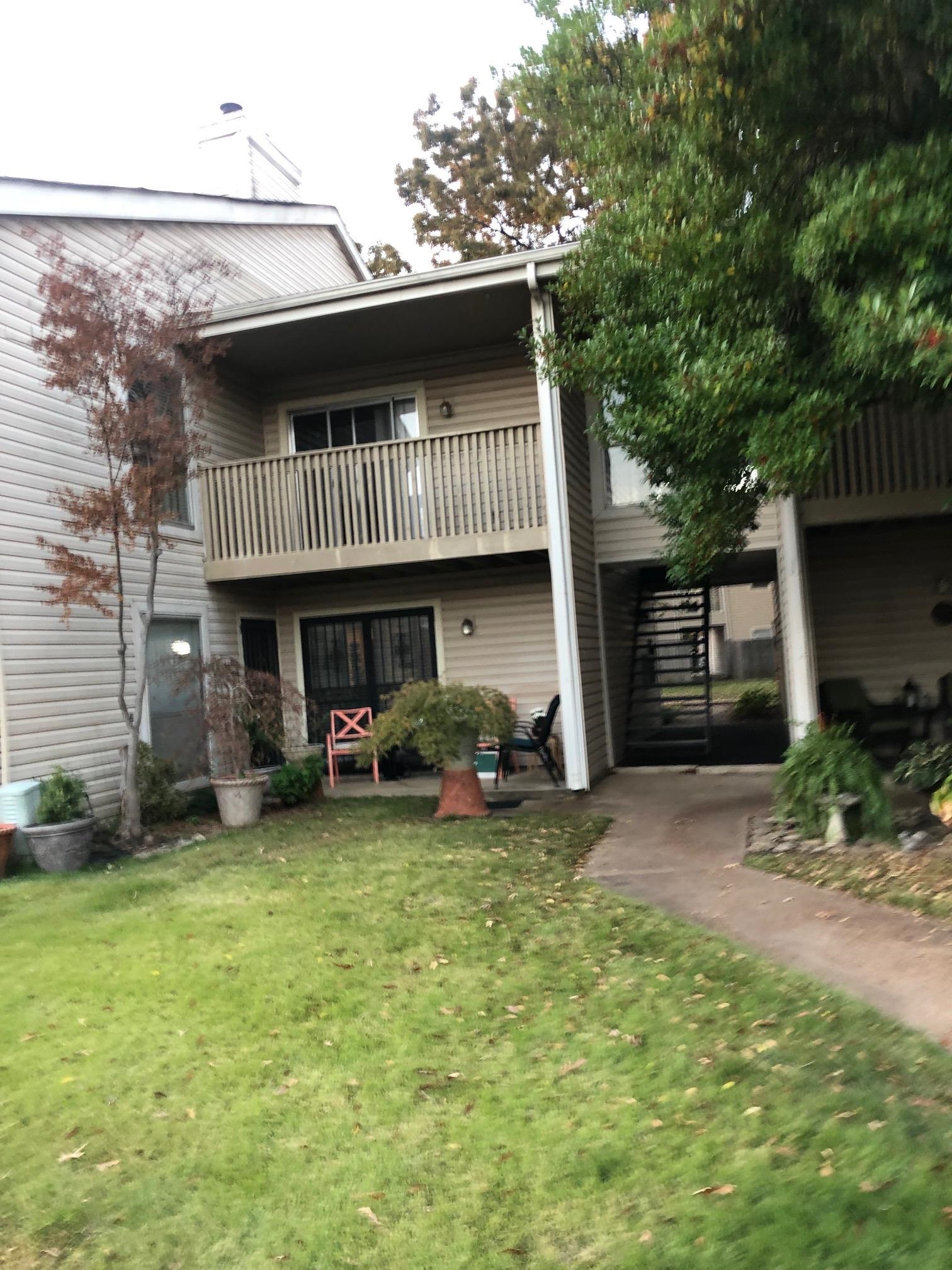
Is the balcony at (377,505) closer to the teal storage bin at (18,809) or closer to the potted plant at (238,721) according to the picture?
the potted plant at (238,721)

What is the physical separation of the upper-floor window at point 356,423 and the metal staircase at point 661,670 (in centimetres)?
412

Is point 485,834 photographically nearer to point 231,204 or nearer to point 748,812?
point 748,812

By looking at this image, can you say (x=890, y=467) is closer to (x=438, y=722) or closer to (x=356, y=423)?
(x=438, y=722)

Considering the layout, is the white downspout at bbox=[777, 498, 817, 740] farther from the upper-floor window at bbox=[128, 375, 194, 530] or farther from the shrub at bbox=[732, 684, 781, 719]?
the shrub at bbox=[732, 684, 781, 719]

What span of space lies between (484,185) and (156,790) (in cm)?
1687

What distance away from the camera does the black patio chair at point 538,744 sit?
999 cm

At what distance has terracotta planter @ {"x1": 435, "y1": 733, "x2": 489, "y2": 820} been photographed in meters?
8.45

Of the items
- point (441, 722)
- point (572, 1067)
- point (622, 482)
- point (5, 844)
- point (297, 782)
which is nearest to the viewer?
point (572, 1067)

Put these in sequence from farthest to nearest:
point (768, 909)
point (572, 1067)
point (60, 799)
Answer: point (60, 799) < point (768, 909) < point (572, 1067)

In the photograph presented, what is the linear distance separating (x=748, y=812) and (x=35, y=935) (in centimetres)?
550

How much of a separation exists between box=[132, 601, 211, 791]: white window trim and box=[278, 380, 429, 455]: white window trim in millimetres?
2375

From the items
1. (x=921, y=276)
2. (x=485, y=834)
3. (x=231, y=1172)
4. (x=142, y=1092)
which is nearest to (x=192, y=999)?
Answer: (x=142, y=1092)

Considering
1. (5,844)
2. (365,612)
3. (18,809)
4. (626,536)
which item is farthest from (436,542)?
(5,844)

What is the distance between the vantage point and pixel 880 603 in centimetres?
1135
